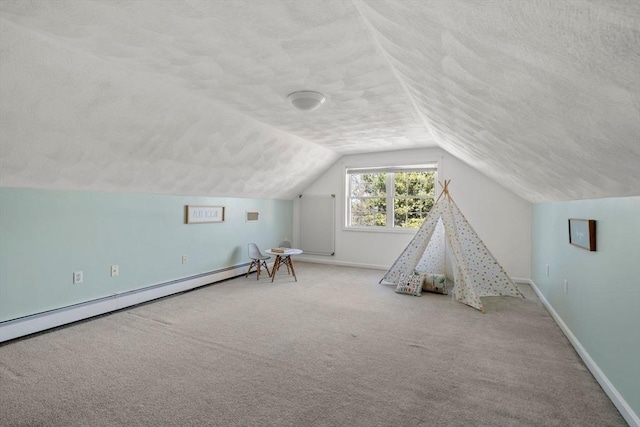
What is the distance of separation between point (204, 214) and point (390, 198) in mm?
3367

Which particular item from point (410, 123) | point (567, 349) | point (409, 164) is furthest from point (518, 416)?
point (409, 164)

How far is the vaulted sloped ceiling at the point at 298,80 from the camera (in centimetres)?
95

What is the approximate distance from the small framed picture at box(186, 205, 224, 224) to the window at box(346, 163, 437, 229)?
2.59 meters

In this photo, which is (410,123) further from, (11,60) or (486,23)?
(11,60)

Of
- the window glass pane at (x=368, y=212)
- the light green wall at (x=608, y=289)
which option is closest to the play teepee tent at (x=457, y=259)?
the light green wall at (x=608, y=289)

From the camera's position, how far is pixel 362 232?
20.6ft

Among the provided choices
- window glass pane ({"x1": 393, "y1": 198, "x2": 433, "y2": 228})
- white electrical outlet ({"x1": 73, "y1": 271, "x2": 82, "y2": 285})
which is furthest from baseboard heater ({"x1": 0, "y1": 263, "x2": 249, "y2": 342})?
window glass pane ({"x1": 393, "y1": 198, "x2": 433, "y2": 228})

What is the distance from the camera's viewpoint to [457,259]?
4152 mm

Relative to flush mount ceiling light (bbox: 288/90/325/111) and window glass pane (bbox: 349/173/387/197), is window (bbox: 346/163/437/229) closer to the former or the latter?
window glass pane (bbox: 349/173/387/197)

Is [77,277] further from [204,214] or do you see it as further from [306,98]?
[306,98]

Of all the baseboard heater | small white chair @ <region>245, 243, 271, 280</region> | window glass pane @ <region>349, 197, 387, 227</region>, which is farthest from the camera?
window glass pane @ <region>349, 197, 387, 227</region>

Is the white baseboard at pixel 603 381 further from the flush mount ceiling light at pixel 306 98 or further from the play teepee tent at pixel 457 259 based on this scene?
the flush mount ceiling light at pixel 306 98

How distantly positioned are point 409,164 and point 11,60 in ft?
17.2

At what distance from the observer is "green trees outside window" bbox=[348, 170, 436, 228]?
231 inches
